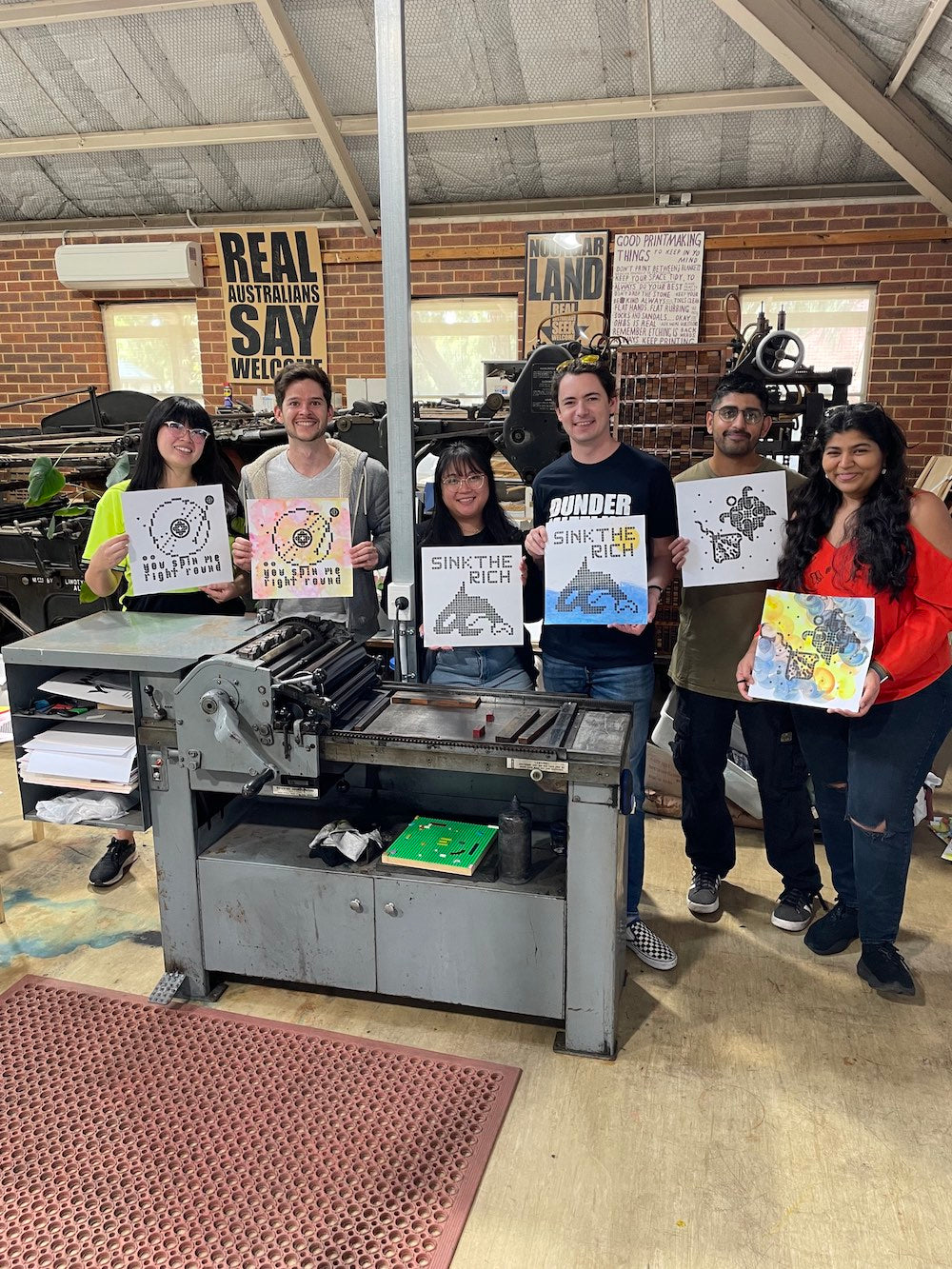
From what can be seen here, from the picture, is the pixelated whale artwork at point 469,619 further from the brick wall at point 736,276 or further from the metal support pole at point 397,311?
the brick wall at point 736,276

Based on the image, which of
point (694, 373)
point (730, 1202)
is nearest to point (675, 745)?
point (730, 1202)

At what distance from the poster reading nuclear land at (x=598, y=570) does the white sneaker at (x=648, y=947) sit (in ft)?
2.88

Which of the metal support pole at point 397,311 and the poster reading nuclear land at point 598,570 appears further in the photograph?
the poster reading nuclear land at point 598,570

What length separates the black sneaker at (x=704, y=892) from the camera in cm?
266

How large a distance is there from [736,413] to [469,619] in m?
0.87

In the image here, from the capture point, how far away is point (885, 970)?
230cm

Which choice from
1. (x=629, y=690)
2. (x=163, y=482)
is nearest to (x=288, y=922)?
(x=629, y=690)

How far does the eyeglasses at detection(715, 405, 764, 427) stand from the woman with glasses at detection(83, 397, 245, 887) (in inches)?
54.7

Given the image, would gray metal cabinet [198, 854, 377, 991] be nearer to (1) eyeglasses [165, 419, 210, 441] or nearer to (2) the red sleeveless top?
(1) eyeglasses [165, 419, 210, 441]

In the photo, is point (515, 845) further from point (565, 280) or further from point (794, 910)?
A: point (565, 280)

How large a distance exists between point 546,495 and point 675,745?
0.86 metres

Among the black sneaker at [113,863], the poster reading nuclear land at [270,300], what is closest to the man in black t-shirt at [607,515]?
the black sneaker at [113,863]

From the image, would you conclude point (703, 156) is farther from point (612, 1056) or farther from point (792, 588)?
point (612, 1056)

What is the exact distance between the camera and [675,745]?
8.59 feet
